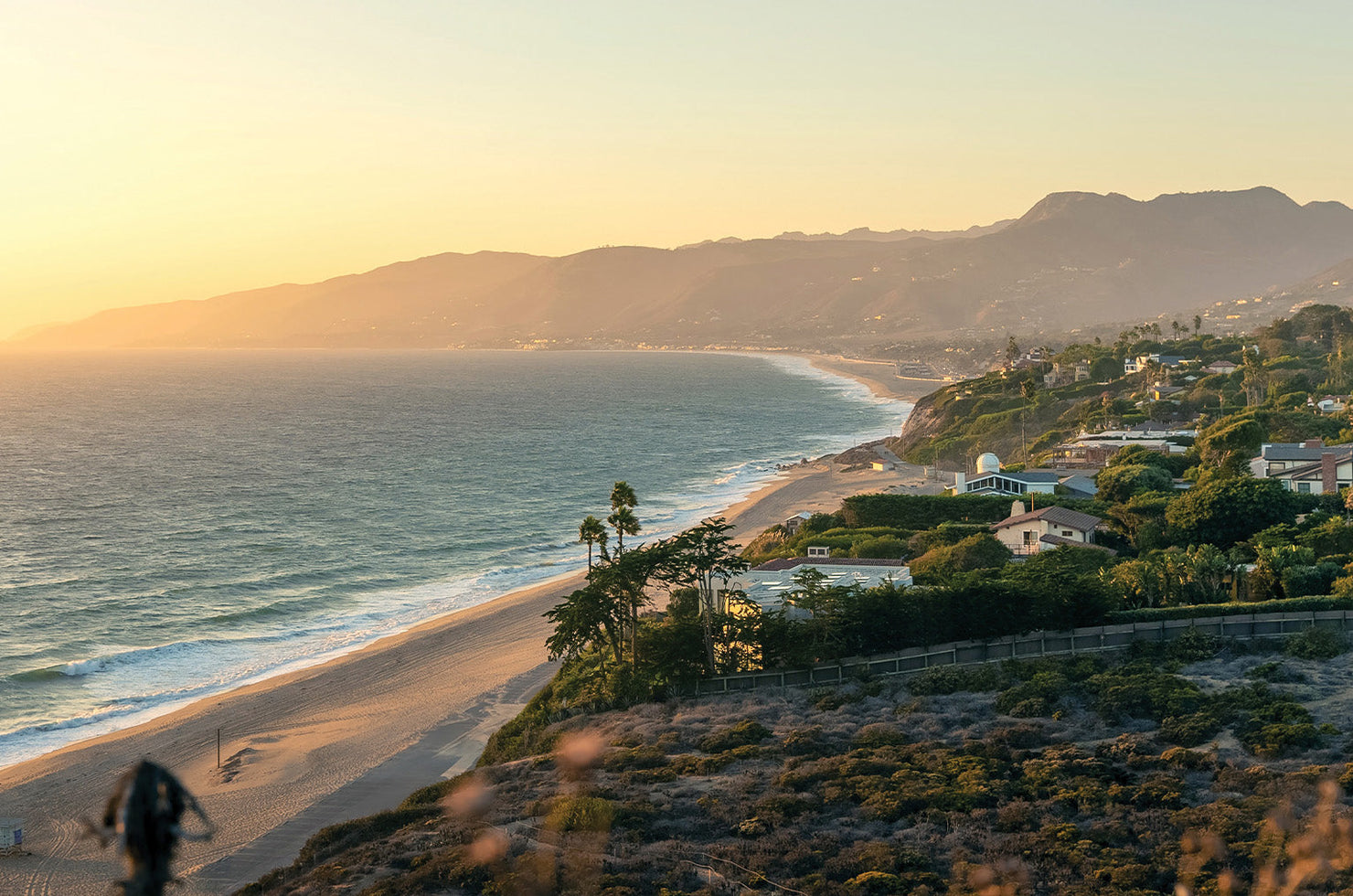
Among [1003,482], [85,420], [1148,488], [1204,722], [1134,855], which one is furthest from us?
[85,420]

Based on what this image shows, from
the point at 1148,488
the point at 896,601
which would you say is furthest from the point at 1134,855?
the point at 1148,488

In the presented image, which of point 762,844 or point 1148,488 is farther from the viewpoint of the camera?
point 1148,488

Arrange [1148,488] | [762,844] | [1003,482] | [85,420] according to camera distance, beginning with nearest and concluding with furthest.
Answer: [762,844] → [1148,488] → [1003,482] → [85,420]

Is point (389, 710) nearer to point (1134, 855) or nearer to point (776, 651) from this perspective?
point (776, 651)

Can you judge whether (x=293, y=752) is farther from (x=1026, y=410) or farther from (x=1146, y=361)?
(x=1146, y=361)

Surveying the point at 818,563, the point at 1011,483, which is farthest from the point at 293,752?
the point at 1011,483

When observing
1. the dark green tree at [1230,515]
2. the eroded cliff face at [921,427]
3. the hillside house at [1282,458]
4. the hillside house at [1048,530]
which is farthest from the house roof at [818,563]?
the eroded cliff face at [921,427]

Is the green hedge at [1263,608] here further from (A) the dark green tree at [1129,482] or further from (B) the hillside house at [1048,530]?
(A) the dark green tree at [1129,482]
